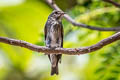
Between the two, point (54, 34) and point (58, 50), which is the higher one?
point (58, 50)

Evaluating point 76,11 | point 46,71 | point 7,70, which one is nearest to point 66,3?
point 76,11

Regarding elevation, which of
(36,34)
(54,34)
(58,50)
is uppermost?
(58,50)

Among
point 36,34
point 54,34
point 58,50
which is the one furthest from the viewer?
point 36,34

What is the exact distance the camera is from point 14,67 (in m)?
7.54

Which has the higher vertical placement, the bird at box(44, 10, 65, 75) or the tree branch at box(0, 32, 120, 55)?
the tree branch at box(0, 32, 120, 55)

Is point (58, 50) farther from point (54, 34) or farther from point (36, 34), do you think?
point (36, 34)

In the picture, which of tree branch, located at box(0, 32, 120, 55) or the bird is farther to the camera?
the bird

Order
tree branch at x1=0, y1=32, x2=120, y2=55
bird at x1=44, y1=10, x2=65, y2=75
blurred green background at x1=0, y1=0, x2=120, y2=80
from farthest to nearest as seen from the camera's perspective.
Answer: blurred green background at x1=0, y1=0, x2=120, y2=80 → bird at x1=44, y1=10, x2=65, y2=75 → tree branch at x1=0, y1=32, x2=120, y2=55

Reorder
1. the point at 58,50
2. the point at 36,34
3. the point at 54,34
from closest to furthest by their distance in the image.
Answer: the point at 58,50 → the point at 54,34 → the point at 36,34

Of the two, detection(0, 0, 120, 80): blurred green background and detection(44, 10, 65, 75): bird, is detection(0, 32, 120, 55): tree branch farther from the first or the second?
detection(0, 0, 120, 80): blurred green background

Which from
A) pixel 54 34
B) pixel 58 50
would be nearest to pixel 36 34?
pixel 54 34

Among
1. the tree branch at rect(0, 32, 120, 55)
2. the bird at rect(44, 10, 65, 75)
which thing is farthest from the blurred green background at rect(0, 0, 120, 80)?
the tree branch at rect(0, 32, 120, 55)

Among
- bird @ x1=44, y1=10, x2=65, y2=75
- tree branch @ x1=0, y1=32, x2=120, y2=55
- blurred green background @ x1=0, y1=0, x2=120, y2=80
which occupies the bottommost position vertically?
blurred green background @ x1=0, y1=0, x2=120, y2=80

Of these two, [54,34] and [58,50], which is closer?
[58,50]
